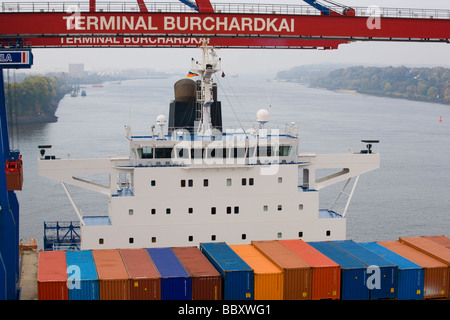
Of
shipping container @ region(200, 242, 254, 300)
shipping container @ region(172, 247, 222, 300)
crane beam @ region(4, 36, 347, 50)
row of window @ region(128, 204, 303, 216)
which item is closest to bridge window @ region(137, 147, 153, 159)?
row of window @ region(128, 204, 303, 216)

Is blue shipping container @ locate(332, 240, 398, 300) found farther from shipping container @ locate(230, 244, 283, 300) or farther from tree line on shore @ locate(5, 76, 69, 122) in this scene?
tree line on shore @ locate(5, 76, 69, 122)

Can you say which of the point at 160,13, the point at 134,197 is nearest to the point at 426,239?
the point at 134,197

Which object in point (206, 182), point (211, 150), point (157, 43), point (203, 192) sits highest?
point (157, 43)

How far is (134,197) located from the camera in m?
22.0

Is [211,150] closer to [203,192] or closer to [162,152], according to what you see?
A: [203,192]

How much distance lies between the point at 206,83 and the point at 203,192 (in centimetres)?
402

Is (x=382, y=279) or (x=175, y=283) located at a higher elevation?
(x=175, y=283)

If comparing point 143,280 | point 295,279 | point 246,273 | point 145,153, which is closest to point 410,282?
point 295,279

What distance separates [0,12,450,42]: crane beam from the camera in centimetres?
1812

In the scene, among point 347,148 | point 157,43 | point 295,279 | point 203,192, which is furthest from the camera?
point 347,148

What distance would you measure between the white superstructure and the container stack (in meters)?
1.59

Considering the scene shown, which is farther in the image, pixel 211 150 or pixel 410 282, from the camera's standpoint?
pixel 211 150

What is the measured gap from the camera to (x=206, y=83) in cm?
2386
